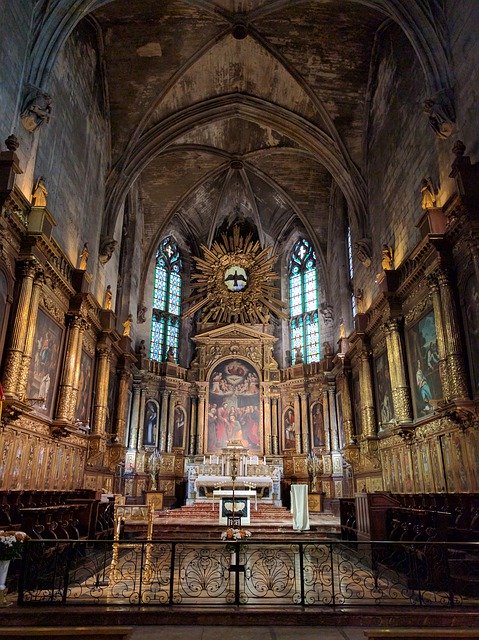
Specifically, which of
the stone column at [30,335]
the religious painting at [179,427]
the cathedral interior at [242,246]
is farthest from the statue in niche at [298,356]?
the stone column at [30,335]

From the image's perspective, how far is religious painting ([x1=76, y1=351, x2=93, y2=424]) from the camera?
15.9 meters

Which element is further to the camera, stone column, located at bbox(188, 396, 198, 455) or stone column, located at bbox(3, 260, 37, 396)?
stone column, located at bbox(188, 396, 198, 455)

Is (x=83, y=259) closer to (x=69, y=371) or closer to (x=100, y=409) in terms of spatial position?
(x=69, y=371)

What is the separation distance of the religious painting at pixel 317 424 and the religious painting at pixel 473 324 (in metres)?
13.4

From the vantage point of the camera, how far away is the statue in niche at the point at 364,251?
1834cm

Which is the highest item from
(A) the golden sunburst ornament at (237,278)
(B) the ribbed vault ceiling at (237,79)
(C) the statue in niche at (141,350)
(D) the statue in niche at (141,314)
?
(B) the ribbed vault ceiling at (237,79)

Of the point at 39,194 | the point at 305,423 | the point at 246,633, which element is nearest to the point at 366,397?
the point at 305,423

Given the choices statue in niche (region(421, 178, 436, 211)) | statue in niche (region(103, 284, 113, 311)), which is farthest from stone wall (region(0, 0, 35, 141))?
statue in niche (region(421, 178, 436, 211))

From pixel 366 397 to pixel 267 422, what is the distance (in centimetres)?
813

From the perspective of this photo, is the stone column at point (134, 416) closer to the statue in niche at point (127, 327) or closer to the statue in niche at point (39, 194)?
the statue in niche at point (127, 327)

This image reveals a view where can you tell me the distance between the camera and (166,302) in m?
27.3

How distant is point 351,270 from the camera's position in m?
22.4

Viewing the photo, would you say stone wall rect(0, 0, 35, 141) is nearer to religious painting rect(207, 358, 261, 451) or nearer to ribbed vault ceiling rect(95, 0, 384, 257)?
ribbed vault ceiling rect(95, 0, 384, 257)

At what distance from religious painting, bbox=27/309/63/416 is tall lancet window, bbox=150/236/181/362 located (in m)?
11.7
